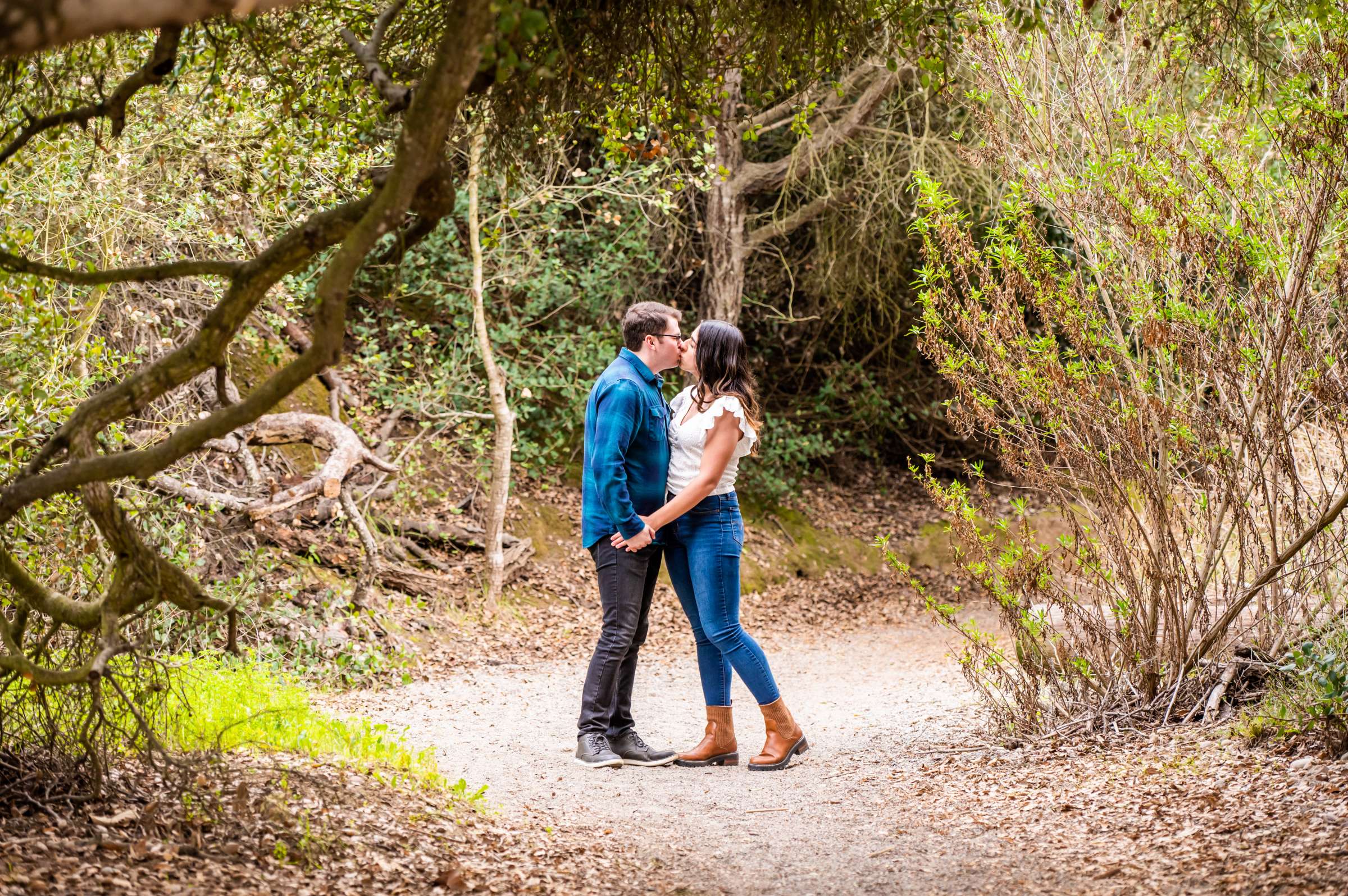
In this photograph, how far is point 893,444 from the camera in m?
16.1

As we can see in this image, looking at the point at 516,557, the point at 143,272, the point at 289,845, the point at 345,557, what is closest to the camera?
the point at 143,272

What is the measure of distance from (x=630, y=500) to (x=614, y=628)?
0.68 m

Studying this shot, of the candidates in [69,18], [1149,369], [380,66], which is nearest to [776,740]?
[1149,369]

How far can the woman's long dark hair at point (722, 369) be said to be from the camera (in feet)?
18.1

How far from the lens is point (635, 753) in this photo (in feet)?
18.4

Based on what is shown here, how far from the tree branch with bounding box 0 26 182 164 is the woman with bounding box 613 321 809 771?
2.85m

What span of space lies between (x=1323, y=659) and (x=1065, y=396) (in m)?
1.59

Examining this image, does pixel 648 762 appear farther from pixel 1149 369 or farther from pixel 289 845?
pixel 1149 369

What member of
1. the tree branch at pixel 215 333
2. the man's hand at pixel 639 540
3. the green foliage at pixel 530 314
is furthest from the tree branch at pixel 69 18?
the green foliage at pixel 530 314

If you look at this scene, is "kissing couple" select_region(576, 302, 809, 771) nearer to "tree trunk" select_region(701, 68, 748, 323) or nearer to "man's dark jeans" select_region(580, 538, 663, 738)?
"man's dark jeans" select_region(580, 538, 663, 738)

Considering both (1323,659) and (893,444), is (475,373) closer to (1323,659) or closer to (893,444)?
(893,444)

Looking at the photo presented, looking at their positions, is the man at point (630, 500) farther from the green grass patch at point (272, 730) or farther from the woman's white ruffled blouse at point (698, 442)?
the green grass patch at point (272, 730)

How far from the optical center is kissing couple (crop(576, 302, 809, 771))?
5.40 m

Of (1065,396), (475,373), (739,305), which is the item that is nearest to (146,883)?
(1065,396)
